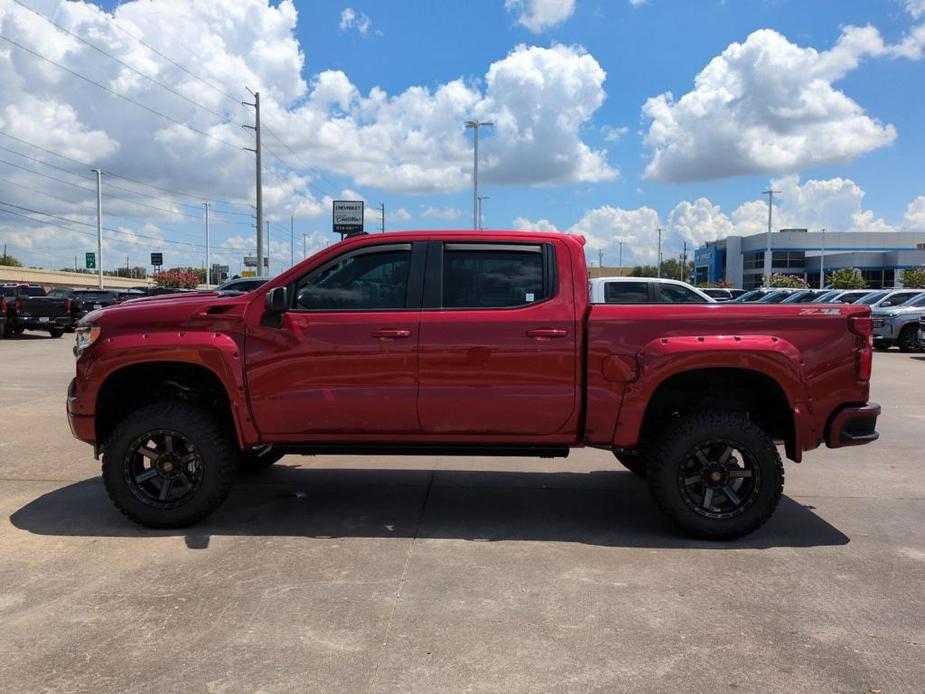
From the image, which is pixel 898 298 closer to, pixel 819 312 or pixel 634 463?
pixel 634 463

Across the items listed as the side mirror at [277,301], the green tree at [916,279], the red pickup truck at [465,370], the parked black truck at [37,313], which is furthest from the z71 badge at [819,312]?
the green tree at [916,279]

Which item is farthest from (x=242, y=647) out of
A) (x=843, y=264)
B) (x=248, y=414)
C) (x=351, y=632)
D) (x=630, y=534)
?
(x=843, y=264)

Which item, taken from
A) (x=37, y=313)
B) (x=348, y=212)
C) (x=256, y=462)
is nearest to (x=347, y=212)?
(x=348, y=212)

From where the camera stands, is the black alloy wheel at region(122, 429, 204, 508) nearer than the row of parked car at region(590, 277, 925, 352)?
Yes

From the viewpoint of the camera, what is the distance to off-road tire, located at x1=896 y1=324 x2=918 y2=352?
19.6 meters

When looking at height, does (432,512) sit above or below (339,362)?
below

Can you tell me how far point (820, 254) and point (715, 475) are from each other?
340 feet

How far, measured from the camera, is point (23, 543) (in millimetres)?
4820

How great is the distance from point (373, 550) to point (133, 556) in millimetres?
1491

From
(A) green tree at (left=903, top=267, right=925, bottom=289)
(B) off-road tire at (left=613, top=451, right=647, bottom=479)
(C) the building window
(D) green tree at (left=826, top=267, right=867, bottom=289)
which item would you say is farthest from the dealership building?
(B) off-road tire at (left=613, top=451, right=647, bottom=479)

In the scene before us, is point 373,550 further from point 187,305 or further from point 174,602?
point 187,305

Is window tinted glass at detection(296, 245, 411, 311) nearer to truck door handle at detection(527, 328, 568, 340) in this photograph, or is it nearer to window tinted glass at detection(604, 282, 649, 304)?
truck door handle at detection(527, 328, 568, 340)

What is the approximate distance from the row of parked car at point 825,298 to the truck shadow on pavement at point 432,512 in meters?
1.77

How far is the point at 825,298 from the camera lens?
2600 cm
